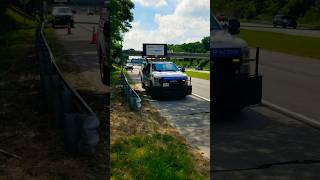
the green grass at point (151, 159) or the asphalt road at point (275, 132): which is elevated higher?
the asphalt road at point (275, 132)

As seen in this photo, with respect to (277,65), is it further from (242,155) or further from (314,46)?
(242,155)

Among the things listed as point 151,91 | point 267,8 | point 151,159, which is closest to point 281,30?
point 267,8

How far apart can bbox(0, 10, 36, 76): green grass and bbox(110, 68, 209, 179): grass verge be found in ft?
4.39

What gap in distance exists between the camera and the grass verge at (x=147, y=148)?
627 cm

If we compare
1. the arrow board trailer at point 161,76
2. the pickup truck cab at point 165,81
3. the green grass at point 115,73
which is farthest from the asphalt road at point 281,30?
the green grass at point 115,73

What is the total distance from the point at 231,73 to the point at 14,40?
306 centimetres

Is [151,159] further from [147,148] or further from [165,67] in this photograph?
[165,67]

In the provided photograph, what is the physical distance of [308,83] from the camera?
204 inches

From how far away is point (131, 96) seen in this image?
22.5 feet

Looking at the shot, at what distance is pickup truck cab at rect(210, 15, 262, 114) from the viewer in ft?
15.9

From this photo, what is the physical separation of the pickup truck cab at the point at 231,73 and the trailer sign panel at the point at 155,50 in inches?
26.1

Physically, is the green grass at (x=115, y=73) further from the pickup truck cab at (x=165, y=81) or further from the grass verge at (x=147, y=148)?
the pickup truck cab at (x=165, y=81)

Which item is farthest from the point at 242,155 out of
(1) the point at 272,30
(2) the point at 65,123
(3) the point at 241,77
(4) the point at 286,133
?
(2) the point at 65,123

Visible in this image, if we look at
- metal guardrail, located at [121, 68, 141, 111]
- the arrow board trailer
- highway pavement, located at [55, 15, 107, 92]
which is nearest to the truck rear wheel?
highway pavement, located at [55, 15, 107, 92]
